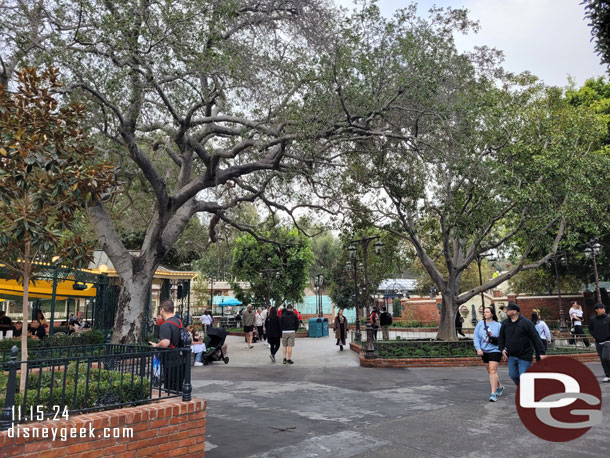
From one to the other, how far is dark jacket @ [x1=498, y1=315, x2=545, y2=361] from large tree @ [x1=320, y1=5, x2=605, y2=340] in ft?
20.2

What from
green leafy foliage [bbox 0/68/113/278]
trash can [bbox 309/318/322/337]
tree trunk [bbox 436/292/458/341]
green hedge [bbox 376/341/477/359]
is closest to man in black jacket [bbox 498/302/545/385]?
green hedge [bbox 376/341/477/359]

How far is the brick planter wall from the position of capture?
3.78m

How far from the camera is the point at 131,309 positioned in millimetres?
12406

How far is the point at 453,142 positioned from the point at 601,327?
6362mm

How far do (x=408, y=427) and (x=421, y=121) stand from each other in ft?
32.7

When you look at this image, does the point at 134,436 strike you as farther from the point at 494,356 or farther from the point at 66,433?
the point at 494,356

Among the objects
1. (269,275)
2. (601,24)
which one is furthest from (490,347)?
(269,275)

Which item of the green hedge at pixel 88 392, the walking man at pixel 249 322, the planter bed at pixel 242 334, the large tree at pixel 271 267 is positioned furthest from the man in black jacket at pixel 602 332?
the large tree at pixel 271 267

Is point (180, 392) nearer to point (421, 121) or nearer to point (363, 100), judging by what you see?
point (363, 100)

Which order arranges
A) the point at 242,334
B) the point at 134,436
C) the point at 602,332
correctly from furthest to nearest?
the point at 242,334 < the point at 602,332 < the point at 134,436

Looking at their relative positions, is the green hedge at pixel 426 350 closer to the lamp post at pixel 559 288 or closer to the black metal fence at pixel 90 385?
the black metal fence at pixel 90 385

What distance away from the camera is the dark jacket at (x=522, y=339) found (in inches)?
285

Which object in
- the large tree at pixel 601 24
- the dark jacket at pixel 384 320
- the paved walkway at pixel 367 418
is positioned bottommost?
the paved walkway at pixel 367 418

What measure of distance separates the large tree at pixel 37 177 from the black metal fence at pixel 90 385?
2.53 ft
